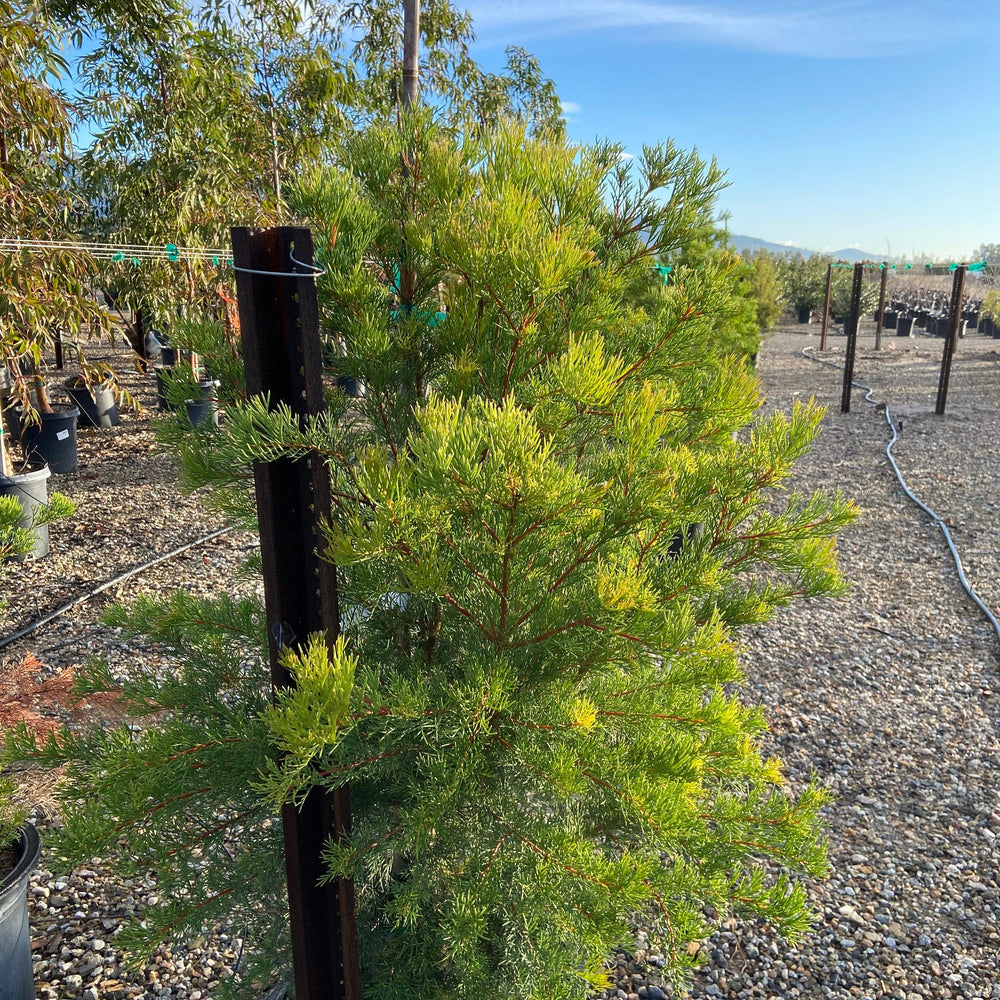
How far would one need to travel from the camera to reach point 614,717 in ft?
4.25

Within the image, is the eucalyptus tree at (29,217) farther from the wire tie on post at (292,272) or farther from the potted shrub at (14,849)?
the wire tie on post at (292,272)

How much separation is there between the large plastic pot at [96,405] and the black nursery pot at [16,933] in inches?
274

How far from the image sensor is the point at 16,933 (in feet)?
6.02

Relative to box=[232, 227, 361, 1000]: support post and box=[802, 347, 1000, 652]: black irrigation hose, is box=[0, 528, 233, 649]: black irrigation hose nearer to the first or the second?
box=[232, 227, 361, 1000]: support post

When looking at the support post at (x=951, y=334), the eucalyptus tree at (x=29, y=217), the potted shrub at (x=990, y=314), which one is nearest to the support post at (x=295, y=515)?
the eucalyptus tree at (x=29, y=217)

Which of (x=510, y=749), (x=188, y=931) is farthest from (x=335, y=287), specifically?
(x=188, y=931)

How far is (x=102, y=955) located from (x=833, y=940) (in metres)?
2.15

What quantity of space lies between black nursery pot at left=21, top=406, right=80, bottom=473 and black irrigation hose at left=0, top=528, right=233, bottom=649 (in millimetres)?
2082

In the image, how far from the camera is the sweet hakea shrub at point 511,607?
1.11 meters

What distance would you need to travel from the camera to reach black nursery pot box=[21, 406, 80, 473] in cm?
640

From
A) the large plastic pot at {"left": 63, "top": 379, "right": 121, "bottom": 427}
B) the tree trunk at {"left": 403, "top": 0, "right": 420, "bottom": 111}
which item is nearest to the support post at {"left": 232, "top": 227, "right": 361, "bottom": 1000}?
the tree trunk at {"left": 403, "top": 0, "right": 420, "bottom": 111}

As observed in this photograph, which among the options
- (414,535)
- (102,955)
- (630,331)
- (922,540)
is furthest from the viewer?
(922,540)

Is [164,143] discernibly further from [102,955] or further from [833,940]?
[833,940]

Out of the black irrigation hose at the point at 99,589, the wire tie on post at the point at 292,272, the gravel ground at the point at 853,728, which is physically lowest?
the gravel ground at the point at 853,728
